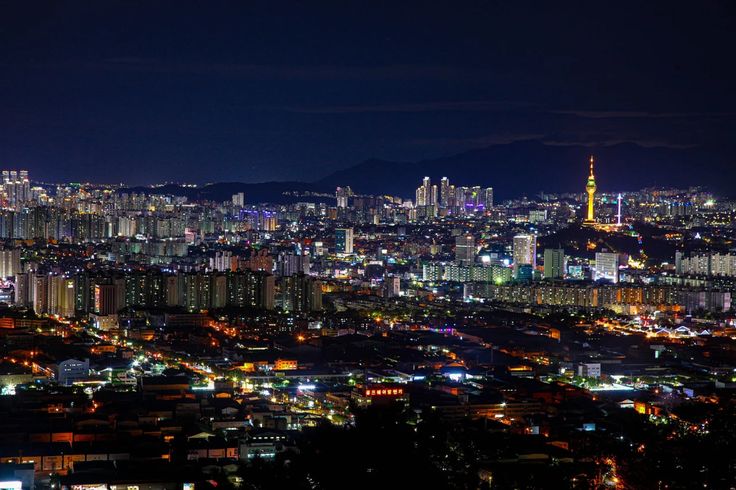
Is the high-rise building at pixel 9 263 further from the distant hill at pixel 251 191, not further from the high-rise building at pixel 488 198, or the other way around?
the distant hill at pixel 251 191

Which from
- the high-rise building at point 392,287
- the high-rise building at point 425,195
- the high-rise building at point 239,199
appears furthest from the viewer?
the high-rise building at point 239,199

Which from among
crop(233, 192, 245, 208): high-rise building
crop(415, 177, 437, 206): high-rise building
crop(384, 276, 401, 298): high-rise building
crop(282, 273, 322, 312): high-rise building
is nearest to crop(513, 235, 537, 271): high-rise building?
crop(384, 276, 401, 298): high-rise building

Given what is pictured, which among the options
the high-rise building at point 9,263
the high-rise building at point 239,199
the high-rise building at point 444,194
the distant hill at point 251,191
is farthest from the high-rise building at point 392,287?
the distant hill at point 251,191

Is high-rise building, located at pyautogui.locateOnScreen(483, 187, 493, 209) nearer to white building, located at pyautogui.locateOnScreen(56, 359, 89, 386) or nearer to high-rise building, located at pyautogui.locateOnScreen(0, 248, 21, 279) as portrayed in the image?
high-rise building, located at pyautogui.locateOnScreen(0, 248, 21, 279)

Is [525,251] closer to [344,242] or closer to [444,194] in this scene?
[344,242]

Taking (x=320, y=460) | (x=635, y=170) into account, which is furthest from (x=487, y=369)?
(x=635, y=170)

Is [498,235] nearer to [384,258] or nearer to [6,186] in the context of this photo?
[384,258]
